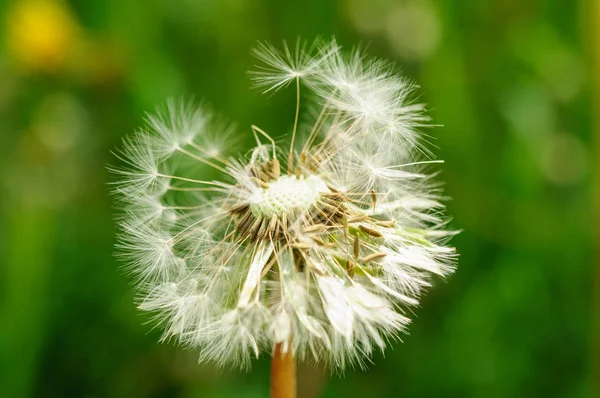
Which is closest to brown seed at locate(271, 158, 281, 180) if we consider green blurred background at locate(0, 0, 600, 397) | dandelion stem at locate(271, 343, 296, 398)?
dandelion stem at locate(271, 343, 296, 398)

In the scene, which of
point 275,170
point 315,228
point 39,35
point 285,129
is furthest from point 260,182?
point 39,35

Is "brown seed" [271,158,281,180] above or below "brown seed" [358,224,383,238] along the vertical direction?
above

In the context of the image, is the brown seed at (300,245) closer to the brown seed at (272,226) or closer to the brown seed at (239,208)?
the brown seed at (272,226)

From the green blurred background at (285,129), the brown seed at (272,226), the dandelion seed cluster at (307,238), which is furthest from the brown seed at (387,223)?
the green blurred background at (285,129)

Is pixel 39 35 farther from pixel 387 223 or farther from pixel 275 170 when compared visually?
pixel 387 223

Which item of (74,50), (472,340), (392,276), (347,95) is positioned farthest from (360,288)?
(74,50)

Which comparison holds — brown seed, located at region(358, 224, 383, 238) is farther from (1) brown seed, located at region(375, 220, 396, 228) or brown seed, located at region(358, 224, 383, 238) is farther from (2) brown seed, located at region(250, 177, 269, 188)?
(2) brown seed, located at region(250, 177, 269, 188)

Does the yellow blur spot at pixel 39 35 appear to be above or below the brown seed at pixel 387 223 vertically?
above
